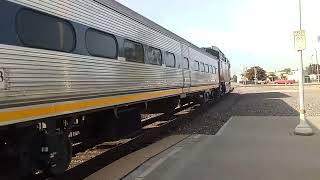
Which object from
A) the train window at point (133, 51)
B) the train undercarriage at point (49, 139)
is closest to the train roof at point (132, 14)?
the train window at point (133, 51)

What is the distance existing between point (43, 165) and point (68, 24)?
2.26 m

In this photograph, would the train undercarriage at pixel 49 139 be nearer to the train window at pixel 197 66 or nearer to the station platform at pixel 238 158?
the station platform at pixel 238 158

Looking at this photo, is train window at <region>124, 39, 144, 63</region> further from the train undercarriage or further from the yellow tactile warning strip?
the train undercarriage

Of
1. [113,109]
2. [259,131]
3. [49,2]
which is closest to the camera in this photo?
[49,2]

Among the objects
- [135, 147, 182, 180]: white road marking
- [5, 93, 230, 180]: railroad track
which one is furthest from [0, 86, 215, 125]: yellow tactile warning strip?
[135, 147, 182, 180]: white road marking

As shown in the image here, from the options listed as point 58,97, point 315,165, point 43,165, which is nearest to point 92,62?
point 58,97

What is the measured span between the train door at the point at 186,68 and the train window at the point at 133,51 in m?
6.25

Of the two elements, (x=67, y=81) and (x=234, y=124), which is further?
(x=234, y=124)

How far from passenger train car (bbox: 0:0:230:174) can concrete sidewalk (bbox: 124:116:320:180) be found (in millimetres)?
1438

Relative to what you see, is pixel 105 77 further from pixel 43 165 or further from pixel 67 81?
pixel 43 165

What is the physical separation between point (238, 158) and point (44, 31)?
4.66m

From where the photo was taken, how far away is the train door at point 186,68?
18466 mm

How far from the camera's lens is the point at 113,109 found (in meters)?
10.4

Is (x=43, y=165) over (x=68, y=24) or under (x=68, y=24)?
under
